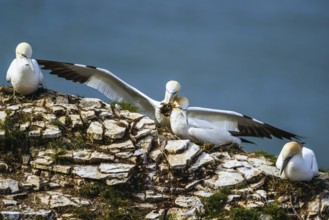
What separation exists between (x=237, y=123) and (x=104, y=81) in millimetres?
2953

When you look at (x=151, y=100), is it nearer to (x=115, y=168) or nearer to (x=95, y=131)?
(x=95, y=131)

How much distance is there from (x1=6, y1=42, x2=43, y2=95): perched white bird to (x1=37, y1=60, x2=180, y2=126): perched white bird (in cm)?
211

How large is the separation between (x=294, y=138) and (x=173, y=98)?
2797 millimetres

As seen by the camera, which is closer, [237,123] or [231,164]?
[231,164]

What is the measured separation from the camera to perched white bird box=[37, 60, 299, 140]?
77.2ft

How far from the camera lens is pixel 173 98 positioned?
2341 cm

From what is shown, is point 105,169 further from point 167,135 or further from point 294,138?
point 294,138

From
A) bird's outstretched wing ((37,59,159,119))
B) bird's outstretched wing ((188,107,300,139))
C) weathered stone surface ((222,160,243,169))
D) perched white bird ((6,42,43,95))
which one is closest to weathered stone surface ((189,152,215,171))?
weathered stone surface ((222,160,243,169))

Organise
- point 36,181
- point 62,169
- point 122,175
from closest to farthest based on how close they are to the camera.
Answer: point 36,181 < point 122,175 < point 62,169

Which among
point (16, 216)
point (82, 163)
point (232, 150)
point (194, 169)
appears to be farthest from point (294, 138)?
point (16, 216)

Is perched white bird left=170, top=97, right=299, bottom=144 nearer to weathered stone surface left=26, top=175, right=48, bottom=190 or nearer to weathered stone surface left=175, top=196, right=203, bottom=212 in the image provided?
weathered stone surface left=175, top=196, right=203, bottom=212

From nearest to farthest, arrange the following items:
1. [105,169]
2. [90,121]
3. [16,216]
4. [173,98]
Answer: [16,216], [105,169], [90,121], [173,98]

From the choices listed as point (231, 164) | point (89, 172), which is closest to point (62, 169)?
point (89, 172)

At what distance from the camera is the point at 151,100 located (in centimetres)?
2367
